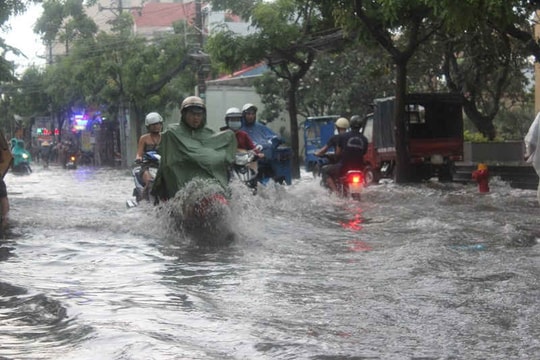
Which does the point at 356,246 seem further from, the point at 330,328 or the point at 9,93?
the point at 9,93

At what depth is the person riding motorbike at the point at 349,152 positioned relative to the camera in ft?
42.4

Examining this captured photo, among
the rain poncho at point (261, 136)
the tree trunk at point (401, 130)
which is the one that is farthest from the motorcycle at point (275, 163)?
the tree trunk at point (401, 130)

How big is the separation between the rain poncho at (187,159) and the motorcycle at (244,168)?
17.5 inches

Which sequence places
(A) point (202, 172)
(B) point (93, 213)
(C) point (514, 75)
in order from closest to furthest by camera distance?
(A) point (202, 172)
(B) point (93, 213)
(C) point (514, 75)

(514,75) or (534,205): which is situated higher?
(514,75)

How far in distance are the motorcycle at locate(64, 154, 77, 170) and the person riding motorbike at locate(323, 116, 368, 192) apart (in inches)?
1167

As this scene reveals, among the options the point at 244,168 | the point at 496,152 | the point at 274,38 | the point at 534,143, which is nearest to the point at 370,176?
the point at 274,38

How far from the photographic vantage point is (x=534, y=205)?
1377 centimetres

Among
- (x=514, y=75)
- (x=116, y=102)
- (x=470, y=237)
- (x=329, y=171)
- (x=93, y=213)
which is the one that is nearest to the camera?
(x=470, y=237)

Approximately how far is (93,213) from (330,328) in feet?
26.5

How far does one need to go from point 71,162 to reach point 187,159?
3467 centimetres

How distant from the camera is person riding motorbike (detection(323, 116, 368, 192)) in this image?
12930 mm

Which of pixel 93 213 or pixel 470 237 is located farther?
pixel 93 213

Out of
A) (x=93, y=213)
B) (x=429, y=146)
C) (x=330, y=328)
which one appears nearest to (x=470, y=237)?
(x=330, y=328)
